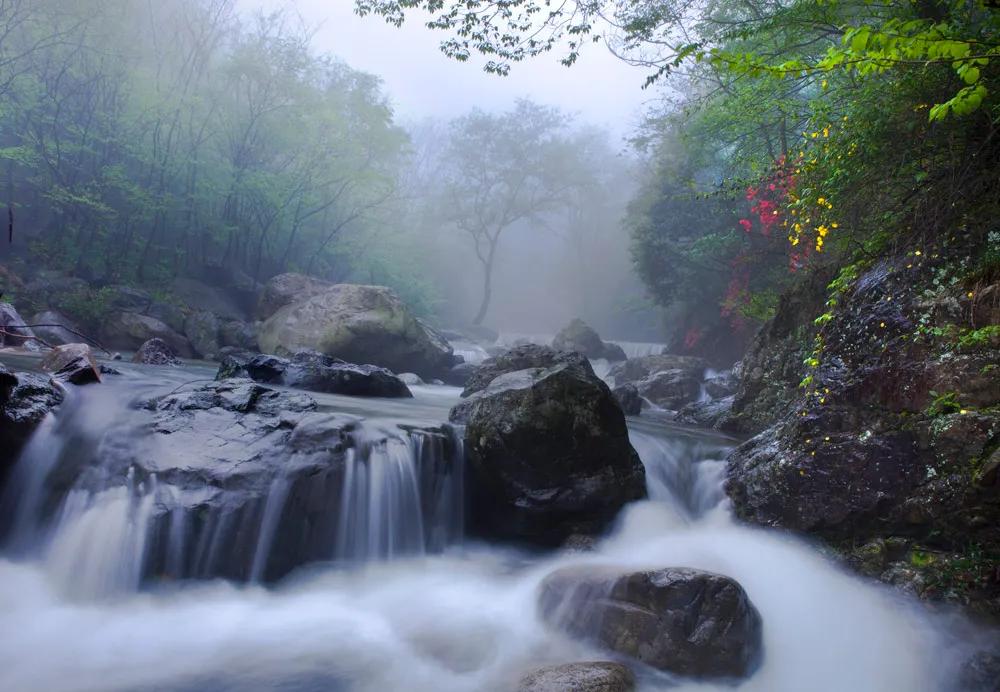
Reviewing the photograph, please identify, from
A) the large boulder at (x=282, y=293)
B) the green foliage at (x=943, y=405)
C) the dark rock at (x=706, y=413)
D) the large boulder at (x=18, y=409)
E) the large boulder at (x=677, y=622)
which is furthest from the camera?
the large boulder at (x=282, y=293)

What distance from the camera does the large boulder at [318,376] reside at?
31.8ft

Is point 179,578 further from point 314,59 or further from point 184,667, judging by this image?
point 314,59

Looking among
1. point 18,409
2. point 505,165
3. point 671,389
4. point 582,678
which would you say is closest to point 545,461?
point 582,678

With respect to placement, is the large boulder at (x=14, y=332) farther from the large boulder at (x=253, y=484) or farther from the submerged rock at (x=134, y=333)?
the large boulder at (x=253, y=484)

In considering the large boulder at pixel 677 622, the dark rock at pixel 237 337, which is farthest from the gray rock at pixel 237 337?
the large boulder at pixel 677 622

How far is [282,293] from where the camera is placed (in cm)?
1694

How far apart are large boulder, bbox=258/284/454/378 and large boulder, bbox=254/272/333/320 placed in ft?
4.97

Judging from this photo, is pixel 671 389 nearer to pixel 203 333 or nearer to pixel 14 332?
pixel 203 333

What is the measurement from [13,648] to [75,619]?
16.0 inches

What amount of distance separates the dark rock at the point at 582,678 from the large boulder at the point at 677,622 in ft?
0.94

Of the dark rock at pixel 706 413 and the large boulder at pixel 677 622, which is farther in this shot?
the dark rock at pixel 706 413

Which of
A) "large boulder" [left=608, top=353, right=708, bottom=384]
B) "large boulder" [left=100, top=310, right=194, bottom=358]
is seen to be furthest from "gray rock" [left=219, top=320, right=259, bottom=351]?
"large boulder" [left=608, top=353, right=708, bottom=384]

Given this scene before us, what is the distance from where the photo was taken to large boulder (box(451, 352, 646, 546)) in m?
5.69

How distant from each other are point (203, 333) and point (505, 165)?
23333 mm
